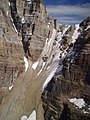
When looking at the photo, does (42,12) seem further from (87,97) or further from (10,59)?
(87,97)

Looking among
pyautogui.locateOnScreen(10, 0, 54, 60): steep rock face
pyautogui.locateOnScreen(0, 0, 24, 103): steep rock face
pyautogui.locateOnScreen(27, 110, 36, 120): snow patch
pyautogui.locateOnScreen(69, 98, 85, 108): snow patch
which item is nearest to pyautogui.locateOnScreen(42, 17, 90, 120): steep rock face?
pyautogui.locateOnScreen(69, 98, 85, 108): snow patch

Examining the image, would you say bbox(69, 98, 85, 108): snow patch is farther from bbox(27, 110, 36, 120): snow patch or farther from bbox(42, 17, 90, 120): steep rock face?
bbox(27, 110, 36, 120): snow patch

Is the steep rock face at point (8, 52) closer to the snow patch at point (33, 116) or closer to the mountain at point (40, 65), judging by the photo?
the mountain at point (40, 65)

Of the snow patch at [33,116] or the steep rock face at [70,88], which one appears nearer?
the steep rock face at [70,88]

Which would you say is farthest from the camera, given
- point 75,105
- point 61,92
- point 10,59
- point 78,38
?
point 78,38

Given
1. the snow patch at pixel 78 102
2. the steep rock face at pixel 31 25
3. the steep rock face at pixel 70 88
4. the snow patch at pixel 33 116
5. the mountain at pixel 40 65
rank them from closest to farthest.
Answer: the steep rock face at pixel 70 88, the snow patch at pixel 78 102, the snow patch at pixel 33 116, the mountain at pixel 40 65, the steep rock face at pixel 31 25

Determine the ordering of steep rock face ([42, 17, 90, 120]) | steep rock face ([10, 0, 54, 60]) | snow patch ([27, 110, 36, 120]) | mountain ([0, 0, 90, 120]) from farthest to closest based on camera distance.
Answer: steep rock face ([10, 0, 54, 60]) → mountain ([0, 0, 90, 120]) → snow patch ([27, 110, 36, 120]) → steep rock face ([42, 17, 90, 120])

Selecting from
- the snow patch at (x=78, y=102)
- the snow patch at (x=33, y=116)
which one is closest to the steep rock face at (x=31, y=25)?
the snow patch at (x=33, y=116)

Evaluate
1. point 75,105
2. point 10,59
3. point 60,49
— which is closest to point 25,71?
point 10,59
